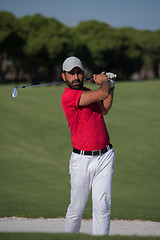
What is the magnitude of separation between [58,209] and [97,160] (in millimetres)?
4207

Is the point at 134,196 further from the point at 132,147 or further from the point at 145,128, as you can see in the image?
the point at 145,128

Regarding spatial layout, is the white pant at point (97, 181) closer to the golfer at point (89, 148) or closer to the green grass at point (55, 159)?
the golfer at point (89, 148)

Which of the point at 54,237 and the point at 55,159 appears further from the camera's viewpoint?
the point at 55,159

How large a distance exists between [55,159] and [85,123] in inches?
410

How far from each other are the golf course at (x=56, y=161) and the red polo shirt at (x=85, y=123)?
160 centimetres

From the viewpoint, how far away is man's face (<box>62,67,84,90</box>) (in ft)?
16.3

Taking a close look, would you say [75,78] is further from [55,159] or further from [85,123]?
[55,159]

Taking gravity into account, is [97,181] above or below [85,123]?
below

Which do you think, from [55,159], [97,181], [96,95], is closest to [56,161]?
[55,159]

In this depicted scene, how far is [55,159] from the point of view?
1523 centimetres

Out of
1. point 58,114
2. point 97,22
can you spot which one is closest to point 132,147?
point 58,114

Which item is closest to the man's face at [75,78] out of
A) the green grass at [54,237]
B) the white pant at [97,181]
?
the white pant at [97,181]

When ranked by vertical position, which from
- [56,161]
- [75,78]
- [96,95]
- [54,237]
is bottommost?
[56,161]

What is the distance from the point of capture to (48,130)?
19.5 meters
